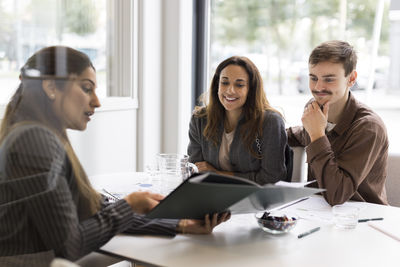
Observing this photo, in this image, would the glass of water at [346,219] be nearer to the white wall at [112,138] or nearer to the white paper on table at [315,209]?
the white paper on table at [315,209]

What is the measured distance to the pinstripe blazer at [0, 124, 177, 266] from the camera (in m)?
1.02

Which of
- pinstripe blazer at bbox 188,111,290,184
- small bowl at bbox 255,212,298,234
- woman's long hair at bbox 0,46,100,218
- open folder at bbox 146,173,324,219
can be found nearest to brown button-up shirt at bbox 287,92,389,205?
pinstripe blazer at bbox 188,111,290,184

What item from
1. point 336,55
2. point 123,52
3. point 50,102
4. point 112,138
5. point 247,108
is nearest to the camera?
point 50,102

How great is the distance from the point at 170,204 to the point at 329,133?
1.01m

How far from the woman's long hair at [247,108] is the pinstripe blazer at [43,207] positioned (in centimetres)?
107

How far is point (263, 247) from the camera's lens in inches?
49.3

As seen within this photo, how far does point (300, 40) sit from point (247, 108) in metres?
1.33

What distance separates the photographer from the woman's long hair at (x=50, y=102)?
1100 millimetres

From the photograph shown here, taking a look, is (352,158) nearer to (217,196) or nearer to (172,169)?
(172,169)

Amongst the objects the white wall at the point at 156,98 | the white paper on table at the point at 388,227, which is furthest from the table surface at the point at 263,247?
the white wall at the point at 156,98

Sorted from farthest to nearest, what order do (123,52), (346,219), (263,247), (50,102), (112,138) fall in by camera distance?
(123,52)
(112,138)
(346,219)
(263,247)
(50,102)

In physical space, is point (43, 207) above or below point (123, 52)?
below

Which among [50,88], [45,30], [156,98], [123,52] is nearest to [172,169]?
[50,88]

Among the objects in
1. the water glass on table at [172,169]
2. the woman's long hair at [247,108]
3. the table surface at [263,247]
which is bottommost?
the table surface at [263,247]
